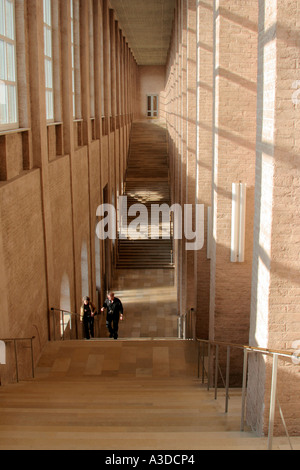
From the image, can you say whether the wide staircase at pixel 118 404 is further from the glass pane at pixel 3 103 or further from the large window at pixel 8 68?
the large window at pixel 8 68

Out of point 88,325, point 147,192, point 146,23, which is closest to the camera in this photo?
point 88,325

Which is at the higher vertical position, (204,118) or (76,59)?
(76,59)

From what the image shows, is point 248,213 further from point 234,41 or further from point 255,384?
point 255,384

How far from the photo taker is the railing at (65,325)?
36.1 feet

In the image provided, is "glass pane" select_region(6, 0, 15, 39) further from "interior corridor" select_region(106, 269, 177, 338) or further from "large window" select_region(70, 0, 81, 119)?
"interior corridor" select_region(106, 269, 177, 338)

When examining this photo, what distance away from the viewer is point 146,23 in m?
26.5

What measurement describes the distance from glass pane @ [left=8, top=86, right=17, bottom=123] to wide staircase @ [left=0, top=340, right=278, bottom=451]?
433 centimetres

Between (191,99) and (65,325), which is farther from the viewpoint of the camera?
(191,99)

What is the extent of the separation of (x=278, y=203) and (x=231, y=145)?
406 cm

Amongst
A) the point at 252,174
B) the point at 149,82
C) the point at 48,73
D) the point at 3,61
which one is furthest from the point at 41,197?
the point at 149,82

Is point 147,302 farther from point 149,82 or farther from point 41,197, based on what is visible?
point 149,82

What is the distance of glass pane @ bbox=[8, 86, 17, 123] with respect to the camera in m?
8.80

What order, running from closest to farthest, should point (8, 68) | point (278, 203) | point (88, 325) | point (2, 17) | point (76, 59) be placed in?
point (278, 203) < point (2, 17) < point (8, 68) < point (88, 325) < point (76, 59)
